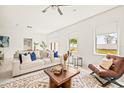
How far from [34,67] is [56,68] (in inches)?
47.3

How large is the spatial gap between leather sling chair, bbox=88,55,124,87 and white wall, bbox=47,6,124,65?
158 millimetres

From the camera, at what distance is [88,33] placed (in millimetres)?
2355

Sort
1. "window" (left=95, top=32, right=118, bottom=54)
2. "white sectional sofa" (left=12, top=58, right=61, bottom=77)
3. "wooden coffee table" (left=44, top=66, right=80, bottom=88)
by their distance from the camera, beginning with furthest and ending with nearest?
"white sectional sofa" (left=12, top=58, right=61, bottom=77) → "window" (left=95, top=32, right=118, bottom=54) → "wooden coffee table" (left=44, top=66, right=80, bottom=88)

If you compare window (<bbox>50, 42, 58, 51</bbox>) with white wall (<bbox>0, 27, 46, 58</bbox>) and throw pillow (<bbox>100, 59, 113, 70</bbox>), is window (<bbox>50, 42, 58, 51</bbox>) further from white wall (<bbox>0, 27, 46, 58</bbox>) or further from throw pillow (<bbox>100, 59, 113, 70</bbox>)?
throw pillow (<bbox>100, 59, 113, 70</bbox>)

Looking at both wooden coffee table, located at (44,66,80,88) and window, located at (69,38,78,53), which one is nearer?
wooden coffee table, located at (44,66,80,88)

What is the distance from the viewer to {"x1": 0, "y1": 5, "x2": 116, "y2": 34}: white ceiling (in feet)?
7.68

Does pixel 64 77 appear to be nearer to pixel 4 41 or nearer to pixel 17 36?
pixel 17 36

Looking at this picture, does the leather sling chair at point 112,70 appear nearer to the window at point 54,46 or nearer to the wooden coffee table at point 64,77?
the wooden coffee table at point 64,77

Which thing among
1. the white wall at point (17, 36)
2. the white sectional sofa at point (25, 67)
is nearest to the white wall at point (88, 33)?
the white wall at point (17, 36)

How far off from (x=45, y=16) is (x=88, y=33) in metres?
1.26

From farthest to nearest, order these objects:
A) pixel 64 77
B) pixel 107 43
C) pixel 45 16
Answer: pixel 45 16, pixel 107 43, pixel 64 77

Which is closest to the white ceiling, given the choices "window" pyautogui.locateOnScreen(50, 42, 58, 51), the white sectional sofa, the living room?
the living room

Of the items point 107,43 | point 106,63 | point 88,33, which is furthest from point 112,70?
point 88,33
